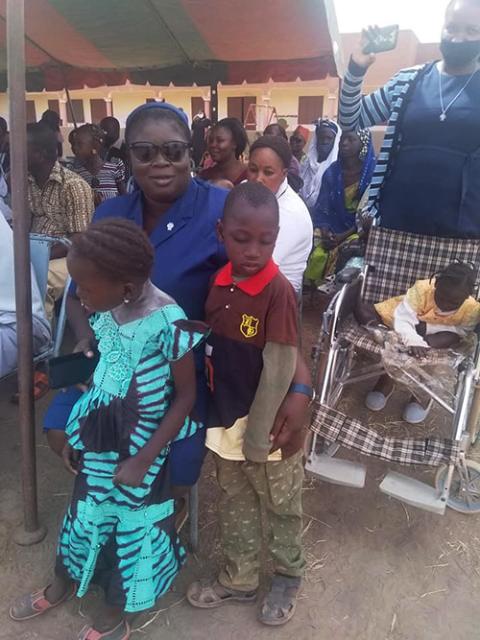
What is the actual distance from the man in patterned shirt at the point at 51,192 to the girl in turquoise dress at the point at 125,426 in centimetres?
205

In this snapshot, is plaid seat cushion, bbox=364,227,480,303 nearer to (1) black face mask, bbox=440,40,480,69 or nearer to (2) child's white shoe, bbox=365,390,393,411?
(2) child's white shoe, bbox=365,390,393,411

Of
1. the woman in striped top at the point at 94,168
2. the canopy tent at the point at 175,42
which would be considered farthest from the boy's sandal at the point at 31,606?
the canopy tent at the point at 175,42

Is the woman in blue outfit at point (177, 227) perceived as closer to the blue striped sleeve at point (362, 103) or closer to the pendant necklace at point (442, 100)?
the blue striped sleeve at point (362, 103)

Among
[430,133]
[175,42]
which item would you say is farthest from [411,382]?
[175,42]

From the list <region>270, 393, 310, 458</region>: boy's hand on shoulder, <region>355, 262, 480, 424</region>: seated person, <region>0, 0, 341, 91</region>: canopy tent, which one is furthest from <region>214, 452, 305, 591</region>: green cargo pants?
<region>0, 0, 341, 91</region>: canopy tent

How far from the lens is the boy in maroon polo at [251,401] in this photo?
1587 millimetres

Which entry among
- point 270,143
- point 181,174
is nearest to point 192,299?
point 181,174

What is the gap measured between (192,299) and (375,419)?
2.02 m

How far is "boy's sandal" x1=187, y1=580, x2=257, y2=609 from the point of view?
6.41ft

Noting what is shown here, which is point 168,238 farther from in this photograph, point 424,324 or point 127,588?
point 424,324

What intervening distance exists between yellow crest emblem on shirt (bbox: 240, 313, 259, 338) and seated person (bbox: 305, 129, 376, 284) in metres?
3.47

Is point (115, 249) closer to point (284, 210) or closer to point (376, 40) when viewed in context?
point (284, 210)

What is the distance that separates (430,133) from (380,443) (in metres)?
1.59

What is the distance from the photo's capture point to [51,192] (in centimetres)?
356
